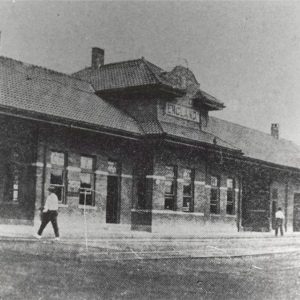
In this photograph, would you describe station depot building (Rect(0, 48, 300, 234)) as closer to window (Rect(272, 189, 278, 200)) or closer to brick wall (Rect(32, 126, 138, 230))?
brick wall (Rect(32, 126, 138, 230))

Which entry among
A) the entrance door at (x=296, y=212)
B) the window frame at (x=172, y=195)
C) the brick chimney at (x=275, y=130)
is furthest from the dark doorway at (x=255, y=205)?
the brick chimney at (x=275, y=130)

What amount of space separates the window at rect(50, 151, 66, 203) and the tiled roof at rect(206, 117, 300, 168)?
13172 millimetres

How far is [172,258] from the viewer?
15.6 metres

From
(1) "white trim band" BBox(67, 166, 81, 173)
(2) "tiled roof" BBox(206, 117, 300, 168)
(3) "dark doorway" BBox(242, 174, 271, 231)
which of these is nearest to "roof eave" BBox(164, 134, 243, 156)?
(1) "white trim band" BBox(67, 166, 81, 173)

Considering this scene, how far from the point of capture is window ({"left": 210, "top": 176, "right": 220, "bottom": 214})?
3022 cm

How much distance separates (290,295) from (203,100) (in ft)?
66.6

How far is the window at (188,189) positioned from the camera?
27.6 meters

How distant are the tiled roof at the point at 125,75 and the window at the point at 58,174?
650 centimetres

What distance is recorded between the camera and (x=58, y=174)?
2252cm

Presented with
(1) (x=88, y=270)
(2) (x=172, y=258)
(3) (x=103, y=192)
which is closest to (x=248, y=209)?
(3) (x=103, y=192)

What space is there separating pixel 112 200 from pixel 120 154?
2106 mm

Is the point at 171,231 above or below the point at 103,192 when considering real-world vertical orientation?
below

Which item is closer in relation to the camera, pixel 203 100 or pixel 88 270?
pixel 88 270

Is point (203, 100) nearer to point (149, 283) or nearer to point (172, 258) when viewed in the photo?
point (172, 258)
